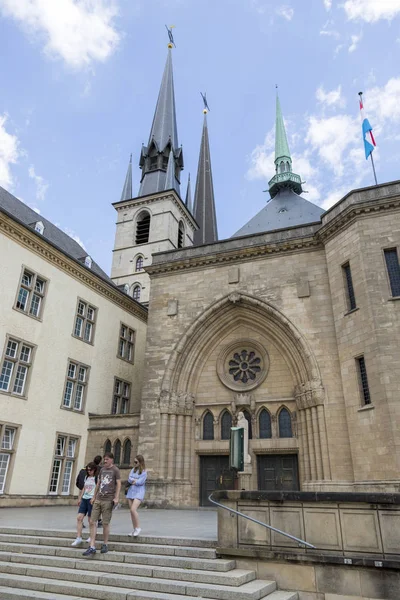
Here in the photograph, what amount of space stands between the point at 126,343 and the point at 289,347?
10254 millimetres

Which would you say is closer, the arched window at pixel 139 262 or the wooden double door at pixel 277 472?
the wooden double door at pixel 277 472

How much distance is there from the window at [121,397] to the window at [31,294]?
20.9 feet

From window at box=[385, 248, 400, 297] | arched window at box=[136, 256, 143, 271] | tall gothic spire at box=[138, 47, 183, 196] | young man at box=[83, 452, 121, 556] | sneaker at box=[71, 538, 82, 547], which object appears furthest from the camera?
tall gothic spire at box=[138, 47, 183, 196]

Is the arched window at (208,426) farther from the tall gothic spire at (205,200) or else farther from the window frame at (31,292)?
the tall gothic spire at (205,200)

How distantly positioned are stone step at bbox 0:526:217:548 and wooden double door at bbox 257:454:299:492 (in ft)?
30.3

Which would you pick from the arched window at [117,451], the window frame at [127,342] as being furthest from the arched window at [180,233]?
the arched window at [117,451]

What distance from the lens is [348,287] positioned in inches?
624

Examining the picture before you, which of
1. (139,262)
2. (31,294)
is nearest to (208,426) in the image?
(31,294)

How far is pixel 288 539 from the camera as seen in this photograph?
675 centimetres

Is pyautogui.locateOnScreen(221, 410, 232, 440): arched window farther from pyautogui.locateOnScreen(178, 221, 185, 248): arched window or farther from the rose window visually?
pyautogui.locateOnScreen(178, 221, 185, 248): arched window

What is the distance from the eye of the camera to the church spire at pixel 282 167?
35250 mm

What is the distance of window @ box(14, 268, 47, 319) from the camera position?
57.0 ft


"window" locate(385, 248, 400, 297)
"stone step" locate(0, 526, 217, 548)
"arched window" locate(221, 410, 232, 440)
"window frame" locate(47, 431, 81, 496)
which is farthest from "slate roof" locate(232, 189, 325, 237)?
"stone step" locate(0, 526, 217, 548)

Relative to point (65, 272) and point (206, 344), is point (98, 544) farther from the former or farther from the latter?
point (65, 272)
